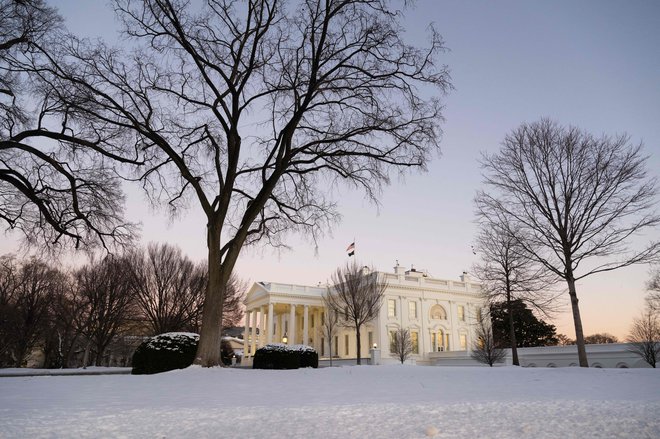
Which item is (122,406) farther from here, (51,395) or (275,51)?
(275,51)

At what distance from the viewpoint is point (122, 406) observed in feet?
16.6

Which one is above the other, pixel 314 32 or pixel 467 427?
pixel 314 32

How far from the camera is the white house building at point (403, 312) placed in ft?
166

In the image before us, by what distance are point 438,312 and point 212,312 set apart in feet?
149

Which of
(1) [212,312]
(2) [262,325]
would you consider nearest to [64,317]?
(2) [262,325]

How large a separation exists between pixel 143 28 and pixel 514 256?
63.6ft

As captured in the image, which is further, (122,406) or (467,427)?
(122,406)

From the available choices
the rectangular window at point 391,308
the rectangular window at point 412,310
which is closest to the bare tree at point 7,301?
the rectangular window at point 391,308

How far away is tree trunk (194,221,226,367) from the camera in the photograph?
42.2 feet

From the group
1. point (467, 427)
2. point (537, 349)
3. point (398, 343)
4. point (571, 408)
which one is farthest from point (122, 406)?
point (398, 343)

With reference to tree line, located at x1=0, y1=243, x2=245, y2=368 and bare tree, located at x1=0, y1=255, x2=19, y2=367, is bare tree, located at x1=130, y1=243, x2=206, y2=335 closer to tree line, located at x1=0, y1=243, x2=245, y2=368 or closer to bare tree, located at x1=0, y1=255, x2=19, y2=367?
tree line, located at x1=0, y1=243, x2=245, y2=368

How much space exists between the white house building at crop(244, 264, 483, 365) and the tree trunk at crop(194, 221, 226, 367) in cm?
3612

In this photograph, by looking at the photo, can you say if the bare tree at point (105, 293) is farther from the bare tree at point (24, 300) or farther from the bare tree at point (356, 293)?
the bare tree at point (356, 293)

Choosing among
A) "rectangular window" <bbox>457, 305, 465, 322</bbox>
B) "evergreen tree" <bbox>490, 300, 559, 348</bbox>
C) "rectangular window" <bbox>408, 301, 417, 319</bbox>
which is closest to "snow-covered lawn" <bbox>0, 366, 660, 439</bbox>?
"rectangular window" <bbox>408, 301, 417, 319</bbox>
